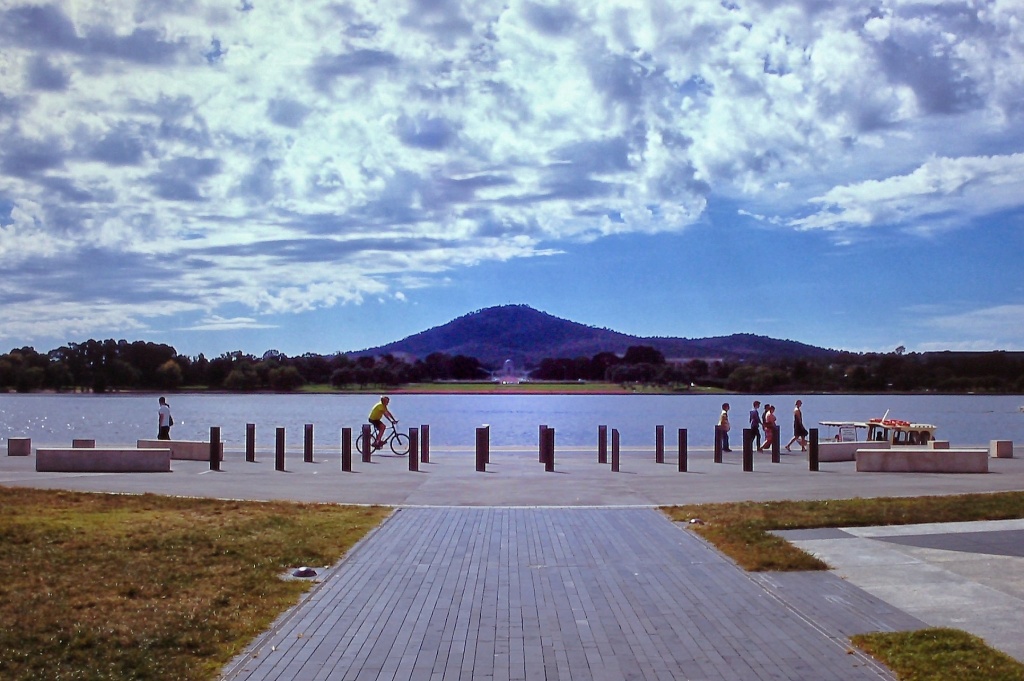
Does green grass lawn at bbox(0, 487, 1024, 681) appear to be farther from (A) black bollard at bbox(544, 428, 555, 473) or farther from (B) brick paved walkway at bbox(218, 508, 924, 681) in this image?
(A) black bollard at bbox(544, 428, 555, 473)

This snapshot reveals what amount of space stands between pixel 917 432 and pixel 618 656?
2775 cm

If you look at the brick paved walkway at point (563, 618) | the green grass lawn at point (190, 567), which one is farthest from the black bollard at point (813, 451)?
the brick paved walkway at point (563, 618)

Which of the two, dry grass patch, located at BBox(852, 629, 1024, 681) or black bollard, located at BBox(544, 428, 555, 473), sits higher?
black bollard, located at BBox(544, 428, 555, 473)

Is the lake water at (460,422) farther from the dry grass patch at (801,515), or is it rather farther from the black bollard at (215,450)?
the dry grass patch at (801,515)

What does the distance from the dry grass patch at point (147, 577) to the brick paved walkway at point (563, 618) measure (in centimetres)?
48

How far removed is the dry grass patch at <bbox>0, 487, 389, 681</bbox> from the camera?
283 inches

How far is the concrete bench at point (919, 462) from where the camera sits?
22.8 metres

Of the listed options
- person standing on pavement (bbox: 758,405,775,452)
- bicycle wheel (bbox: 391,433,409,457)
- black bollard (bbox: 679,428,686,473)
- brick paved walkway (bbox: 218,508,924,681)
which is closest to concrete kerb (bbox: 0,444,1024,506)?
black bollard (bbox: 679,428,686,473)

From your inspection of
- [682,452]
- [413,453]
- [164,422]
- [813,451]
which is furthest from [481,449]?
[164,422]

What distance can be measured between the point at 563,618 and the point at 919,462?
55.8 feet

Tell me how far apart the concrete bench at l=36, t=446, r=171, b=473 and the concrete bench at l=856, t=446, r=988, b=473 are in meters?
15.2

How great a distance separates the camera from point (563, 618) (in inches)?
328

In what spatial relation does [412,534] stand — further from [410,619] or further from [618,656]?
[618,656]

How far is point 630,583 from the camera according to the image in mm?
9750
